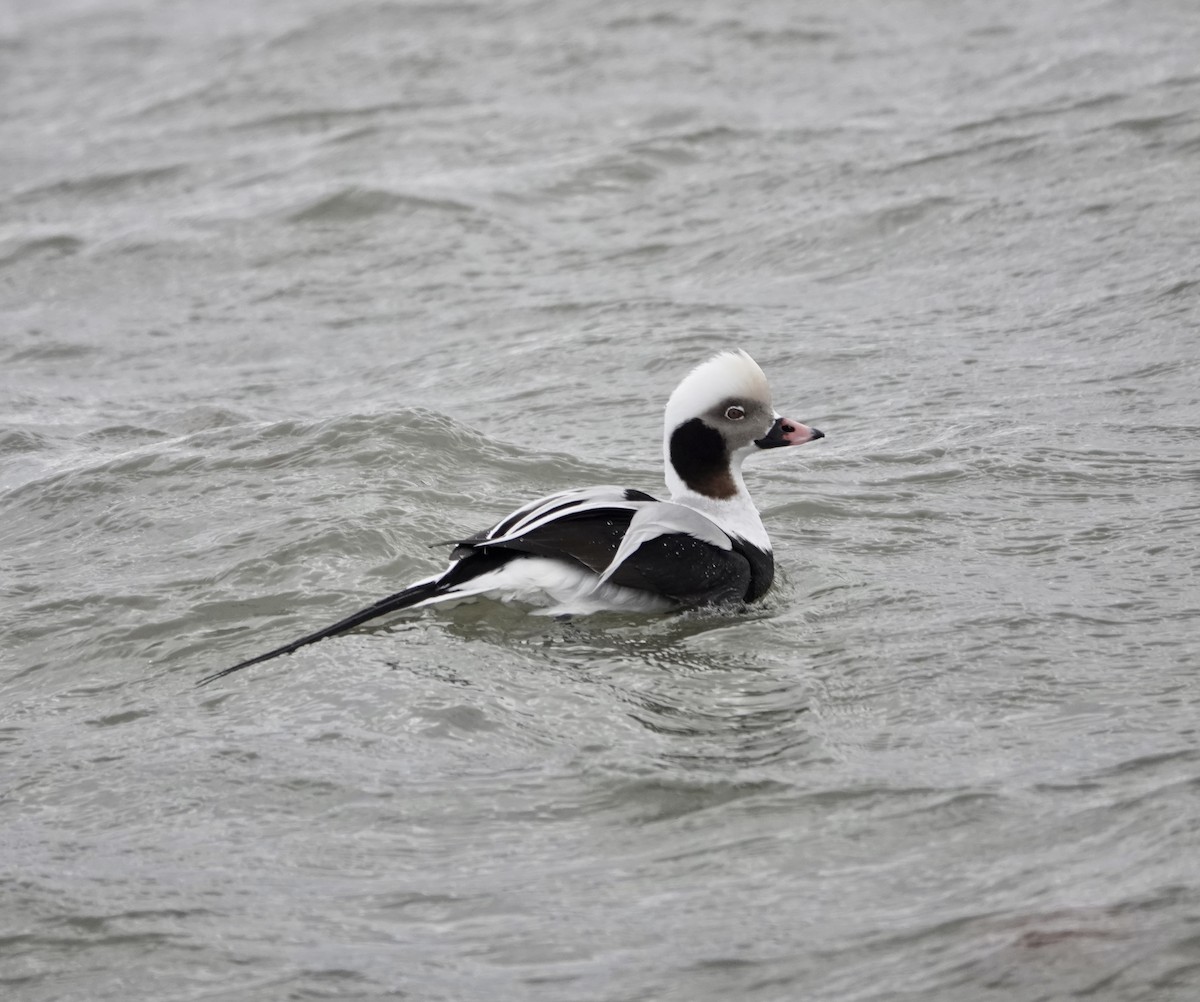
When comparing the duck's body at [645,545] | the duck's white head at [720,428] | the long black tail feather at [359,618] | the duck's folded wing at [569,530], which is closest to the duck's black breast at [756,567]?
the duck's body at [645,545]

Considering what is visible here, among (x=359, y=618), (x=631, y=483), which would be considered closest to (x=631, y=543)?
(x=359, y=618)

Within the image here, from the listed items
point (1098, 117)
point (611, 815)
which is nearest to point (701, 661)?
point (611, 815)

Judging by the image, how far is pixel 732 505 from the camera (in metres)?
6.10

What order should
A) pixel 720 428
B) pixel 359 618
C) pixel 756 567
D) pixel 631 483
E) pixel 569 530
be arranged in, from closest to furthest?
pixel 359 618
pixel 569 530
pixel 756 567
pixel 720 428
pixel 631 483

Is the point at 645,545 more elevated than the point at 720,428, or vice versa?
the point at 720,428

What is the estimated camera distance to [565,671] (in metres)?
5.35

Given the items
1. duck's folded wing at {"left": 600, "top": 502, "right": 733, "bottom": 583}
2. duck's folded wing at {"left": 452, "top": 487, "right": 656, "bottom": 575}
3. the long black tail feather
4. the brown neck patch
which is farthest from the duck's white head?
the long black tail feather

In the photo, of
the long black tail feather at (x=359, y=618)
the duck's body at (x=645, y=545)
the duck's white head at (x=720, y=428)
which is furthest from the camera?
the duck's white head at (x=720, y=428)

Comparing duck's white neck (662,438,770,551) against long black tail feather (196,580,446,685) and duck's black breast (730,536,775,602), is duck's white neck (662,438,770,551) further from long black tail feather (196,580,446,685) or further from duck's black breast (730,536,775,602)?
long black tail feather (196,580,446,685)

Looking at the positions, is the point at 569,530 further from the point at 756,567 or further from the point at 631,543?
the point at 756,567

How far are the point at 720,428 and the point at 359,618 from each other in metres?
1.44

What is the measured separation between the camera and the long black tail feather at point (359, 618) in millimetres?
5355

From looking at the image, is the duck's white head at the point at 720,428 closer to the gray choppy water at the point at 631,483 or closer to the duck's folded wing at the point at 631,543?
the duck's folded wing at the point at 631,543

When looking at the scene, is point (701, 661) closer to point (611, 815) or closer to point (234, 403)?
point (611, 815)
